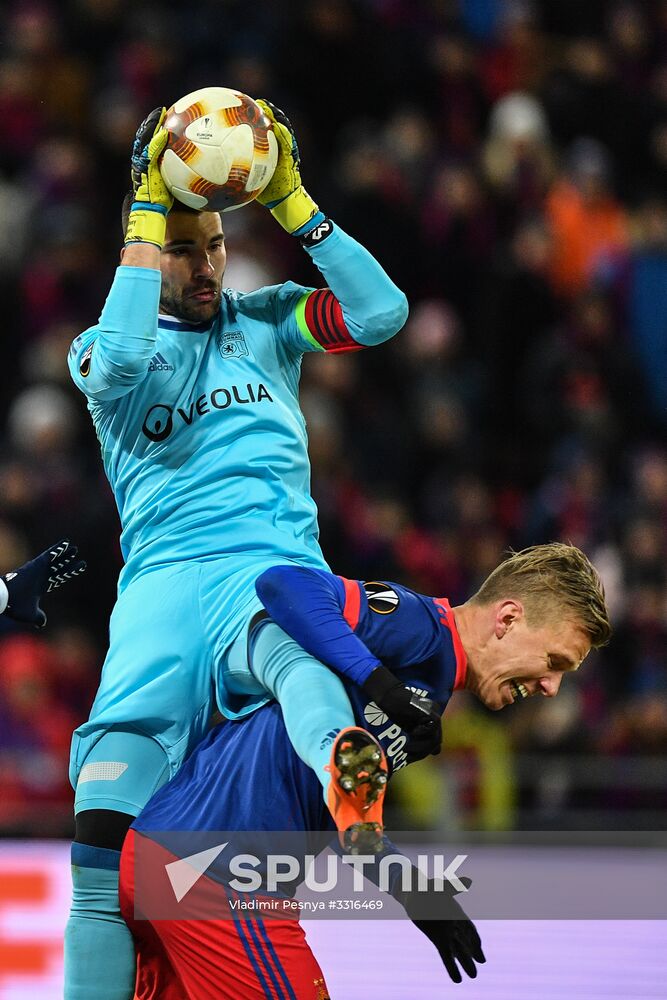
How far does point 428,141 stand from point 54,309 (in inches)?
97.9

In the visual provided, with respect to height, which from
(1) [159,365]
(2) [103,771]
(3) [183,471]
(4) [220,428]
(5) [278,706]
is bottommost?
(2) [103,771]

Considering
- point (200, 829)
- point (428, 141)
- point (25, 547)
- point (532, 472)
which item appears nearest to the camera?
point (200, 829)

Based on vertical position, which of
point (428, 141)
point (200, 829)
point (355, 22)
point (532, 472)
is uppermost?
point (355, 22)

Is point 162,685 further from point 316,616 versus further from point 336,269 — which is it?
point 336,269

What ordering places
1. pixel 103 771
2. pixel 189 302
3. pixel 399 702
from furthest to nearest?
pixel 189 302 < pixel 103 771 < pixel 399 702

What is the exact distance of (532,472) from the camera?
347 inches

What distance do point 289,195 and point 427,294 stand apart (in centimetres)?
501

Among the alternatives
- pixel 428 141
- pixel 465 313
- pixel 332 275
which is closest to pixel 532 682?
pixel 332 275

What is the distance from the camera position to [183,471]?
4168 mm

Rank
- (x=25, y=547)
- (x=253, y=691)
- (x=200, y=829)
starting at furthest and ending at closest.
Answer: (x=25, y=547) < (x=253, y=691) < (x=200, y=829)

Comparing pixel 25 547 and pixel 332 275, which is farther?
pixel 25 547

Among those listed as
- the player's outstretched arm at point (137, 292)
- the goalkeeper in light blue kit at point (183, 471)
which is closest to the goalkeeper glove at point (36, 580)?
the goalkeeper in light blue kit at point (183, 471)

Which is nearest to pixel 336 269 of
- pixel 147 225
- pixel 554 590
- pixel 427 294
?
pixel 147 225

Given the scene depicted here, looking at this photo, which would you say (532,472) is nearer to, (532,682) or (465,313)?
(465,313)
